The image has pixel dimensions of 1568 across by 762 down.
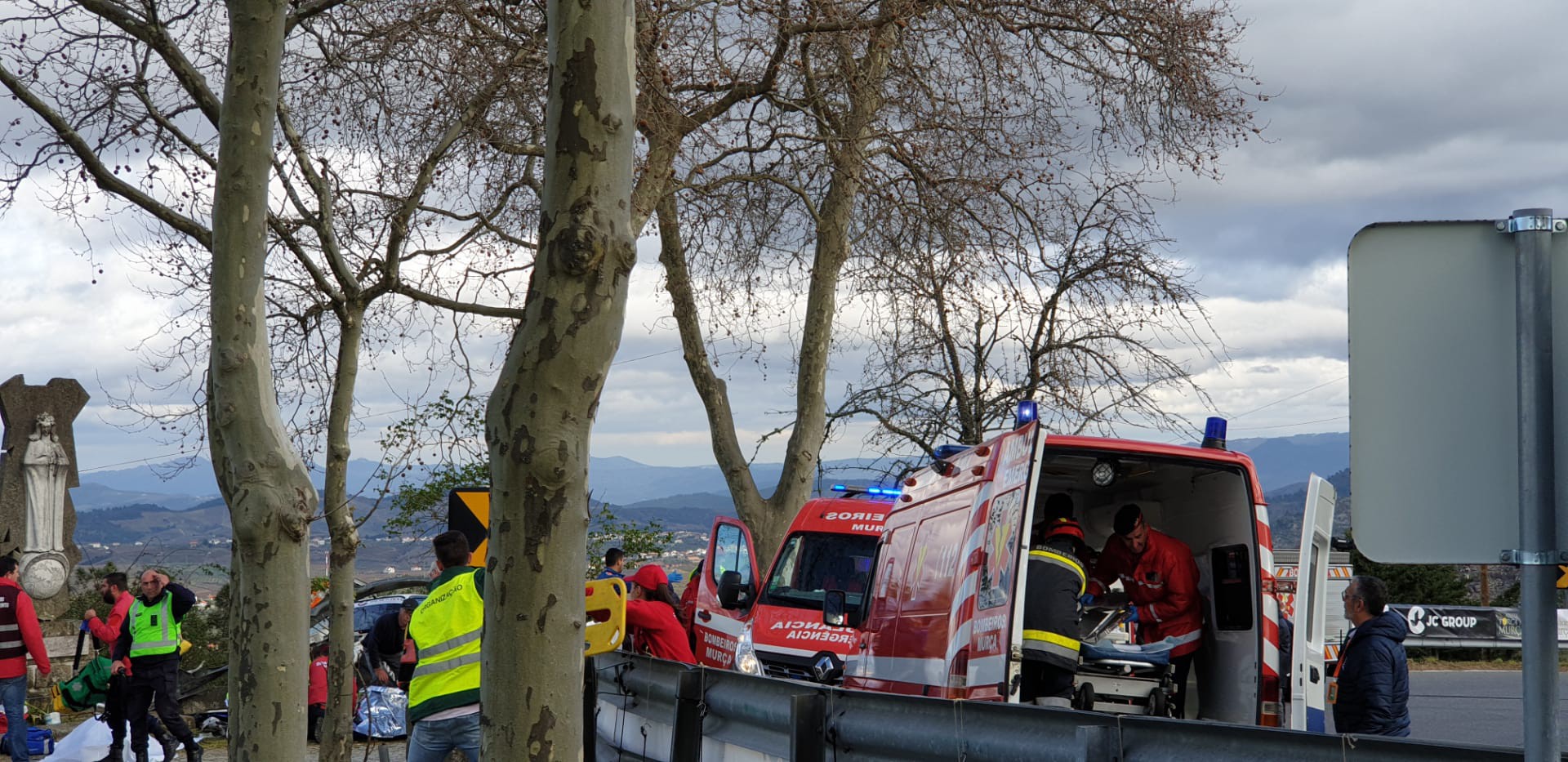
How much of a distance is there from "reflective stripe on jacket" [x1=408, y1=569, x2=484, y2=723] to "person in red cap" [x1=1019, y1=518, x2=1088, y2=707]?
287cm

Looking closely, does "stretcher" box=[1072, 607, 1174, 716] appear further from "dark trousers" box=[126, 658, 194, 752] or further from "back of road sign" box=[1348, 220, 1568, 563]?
"dark trousers" box=[126, 658, 194, 752]

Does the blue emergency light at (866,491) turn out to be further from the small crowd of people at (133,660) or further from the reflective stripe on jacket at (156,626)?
the reflective stripe on jacket at (156,626)

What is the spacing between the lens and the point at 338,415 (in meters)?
13.0

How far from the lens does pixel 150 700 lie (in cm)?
1398

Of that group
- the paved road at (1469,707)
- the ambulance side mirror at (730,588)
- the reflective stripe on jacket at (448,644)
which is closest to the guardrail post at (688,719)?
the reflective stripe on jacket at (448,644)

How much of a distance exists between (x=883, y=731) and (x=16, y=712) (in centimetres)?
1083

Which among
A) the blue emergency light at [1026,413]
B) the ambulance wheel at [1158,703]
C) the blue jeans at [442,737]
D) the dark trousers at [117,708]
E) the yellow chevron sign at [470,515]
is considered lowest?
the dark trousers at [117,708]

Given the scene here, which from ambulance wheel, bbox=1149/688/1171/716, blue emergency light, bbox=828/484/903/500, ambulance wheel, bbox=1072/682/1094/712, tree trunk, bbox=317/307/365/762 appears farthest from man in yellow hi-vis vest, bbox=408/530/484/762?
blue emergency light, bbox=828/484/903/500

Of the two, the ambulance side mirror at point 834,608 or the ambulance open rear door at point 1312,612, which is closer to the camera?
the ambulance open rear door at point 1312,612

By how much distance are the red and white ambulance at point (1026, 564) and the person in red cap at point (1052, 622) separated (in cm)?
24

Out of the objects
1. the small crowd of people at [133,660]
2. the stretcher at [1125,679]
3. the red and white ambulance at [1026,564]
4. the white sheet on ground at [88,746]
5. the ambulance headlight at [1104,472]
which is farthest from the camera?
the white sheet on ground at [88,746]

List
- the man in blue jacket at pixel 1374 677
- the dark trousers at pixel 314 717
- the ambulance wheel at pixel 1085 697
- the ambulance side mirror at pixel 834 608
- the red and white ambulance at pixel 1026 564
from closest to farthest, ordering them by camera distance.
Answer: the red and white ambulance at pixel 1026 564 → the ambulance wheel at pixel 1085 697 → the man in blue jacket at pixel 1374 677 → the ambulance side mirror at pixel 834 608 → the dark trousers at pixel 314 717

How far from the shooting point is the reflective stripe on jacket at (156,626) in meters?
13.9

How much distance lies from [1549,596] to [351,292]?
10.9 meters
